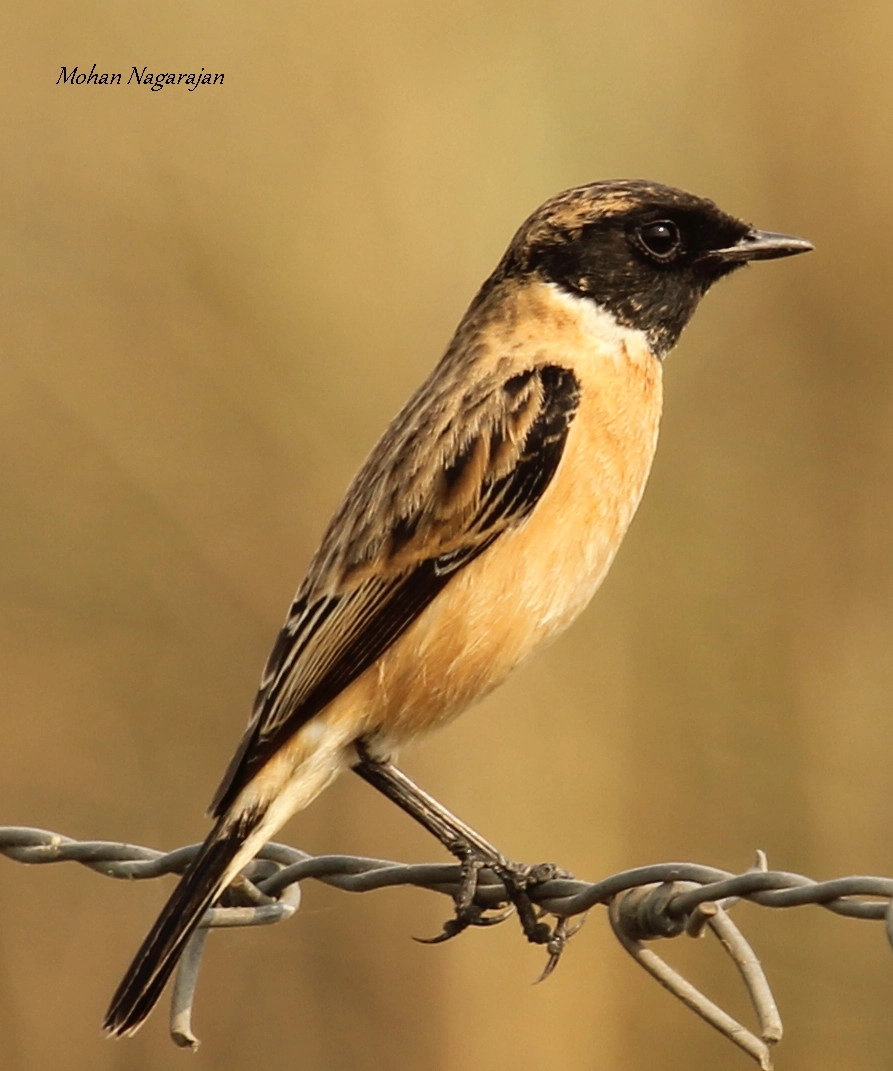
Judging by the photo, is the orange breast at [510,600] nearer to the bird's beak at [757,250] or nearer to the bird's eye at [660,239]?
the bird's eye at [660,239]

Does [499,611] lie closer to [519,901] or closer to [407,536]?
[407,536]

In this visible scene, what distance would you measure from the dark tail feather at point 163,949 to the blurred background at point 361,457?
2809 millimetres

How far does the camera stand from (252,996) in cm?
736

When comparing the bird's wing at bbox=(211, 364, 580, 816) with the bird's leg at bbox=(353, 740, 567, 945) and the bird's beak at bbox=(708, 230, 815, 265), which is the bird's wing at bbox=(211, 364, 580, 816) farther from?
the bird's beak at bbox=(708, 230, 815, 265)

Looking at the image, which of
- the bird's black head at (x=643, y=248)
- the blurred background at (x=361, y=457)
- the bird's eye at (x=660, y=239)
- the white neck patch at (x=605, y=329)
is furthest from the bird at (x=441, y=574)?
the blurred background at (x=361, y=457)

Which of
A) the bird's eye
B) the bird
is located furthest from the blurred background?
the bird

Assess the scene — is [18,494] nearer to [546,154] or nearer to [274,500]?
[274,500]

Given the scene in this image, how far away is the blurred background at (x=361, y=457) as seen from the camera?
742 centimetres

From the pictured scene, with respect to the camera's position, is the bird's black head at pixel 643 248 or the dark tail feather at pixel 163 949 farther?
the bird's black head at pixel 643 248

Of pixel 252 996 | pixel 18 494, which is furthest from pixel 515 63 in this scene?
pixel 252 996

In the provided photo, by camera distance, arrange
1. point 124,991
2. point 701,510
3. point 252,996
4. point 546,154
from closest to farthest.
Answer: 1. point 124,991
2. point 252,996
3. point 701,510
4. point 546,154

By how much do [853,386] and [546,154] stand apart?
5.78 ft

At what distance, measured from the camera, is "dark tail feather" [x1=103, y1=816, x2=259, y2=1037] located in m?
4.44

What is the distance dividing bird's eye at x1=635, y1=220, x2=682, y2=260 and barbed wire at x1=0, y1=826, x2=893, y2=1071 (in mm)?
2087
